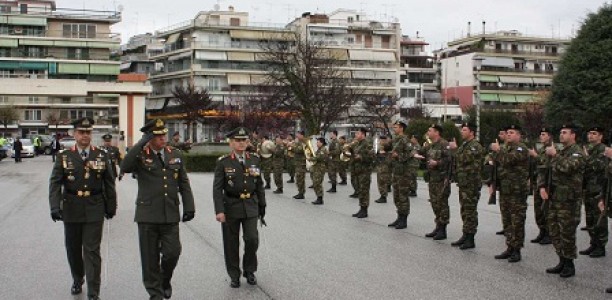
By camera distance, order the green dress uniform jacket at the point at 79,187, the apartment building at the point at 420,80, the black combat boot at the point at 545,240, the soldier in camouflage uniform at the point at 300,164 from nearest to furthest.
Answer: the green dress uniform jacket at the point at 79,187 < the black combat boot at the point at 545,240 < the soldier in camouflage uniform at the point at 300,164 < the apartment building at the point at 420,80

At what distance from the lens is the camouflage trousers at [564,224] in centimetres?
898

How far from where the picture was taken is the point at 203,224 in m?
14.1

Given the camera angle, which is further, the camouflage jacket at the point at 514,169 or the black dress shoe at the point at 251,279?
the camouflage jacket at the point at 514,169

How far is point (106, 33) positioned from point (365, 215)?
73192 millimetres

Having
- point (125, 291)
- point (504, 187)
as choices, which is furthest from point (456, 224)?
point (125, 291)

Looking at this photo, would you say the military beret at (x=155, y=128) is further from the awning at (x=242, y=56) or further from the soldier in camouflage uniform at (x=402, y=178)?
the awning at (x=242, y=56)

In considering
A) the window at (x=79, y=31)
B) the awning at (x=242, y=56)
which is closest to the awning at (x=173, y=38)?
the awning at (x=242, y=56)

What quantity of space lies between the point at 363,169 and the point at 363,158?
27cm

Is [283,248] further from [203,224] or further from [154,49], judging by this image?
[154,49]

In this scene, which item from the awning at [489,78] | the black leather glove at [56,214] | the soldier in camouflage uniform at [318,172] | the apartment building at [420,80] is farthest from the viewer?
the awning at [489,78]

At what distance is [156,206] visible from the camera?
735cm

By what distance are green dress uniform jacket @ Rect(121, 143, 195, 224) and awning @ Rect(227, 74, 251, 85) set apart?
76362 mm

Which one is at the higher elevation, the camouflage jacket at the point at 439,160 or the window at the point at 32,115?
the window at the point at 32,115

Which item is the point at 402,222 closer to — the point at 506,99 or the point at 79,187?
the point at 79,187
